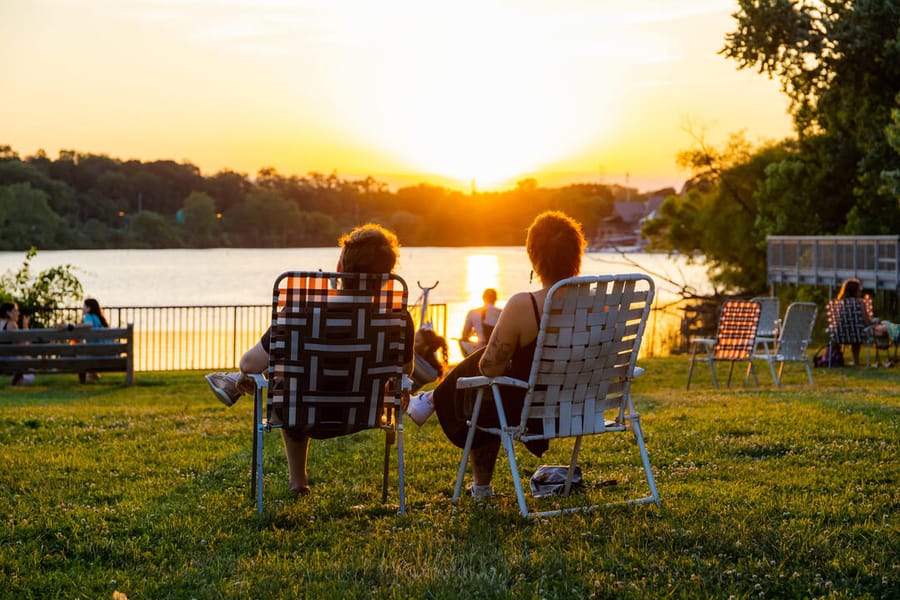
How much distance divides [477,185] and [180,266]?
20.9 m

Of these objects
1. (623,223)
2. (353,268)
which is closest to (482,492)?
(353,268)

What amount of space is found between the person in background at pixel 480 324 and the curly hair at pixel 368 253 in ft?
30.4

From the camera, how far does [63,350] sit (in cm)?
1664

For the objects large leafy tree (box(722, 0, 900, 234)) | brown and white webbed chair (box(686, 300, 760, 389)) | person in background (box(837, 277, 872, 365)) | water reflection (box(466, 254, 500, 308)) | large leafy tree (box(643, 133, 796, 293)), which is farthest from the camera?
water reflection (box(466, 254, 500, 308))

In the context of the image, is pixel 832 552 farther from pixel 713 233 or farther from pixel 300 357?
pixel 713 233

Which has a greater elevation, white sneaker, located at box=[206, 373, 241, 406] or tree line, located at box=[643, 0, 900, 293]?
tree line, located at box=[643, 0, 900, 293]

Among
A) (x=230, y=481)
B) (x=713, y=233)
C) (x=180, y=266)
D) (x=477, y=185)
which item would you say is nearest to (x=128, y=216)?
(x=180, y=266)

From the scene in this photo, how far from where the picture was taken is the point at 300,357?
5125 mm

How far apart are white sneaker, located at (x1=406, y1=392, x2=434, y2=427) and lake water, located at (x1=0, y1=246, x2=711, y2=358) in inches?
1151

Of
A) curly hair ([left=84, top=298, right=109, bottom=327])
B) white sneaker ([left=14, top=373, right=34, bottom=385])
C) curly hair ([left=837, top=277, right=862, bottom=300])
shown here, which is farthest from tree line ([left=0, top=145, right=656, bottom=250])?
white sneaker ([left=14, top=373, right=34, bottom=385])

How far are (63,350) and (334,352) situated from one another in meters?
12.8

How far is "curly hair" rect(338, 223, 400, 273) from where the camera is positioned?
5359 millimetres

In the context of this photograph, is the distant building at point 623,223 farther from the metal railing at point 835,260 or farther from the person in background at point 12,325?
the person in background at point 12,325

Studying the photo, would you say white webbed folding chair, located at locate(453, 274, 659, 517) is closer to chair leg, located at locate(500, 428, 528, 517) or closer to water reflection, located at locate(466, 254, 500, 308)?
chair leg, located at locate(500, 428, 528, 517)
